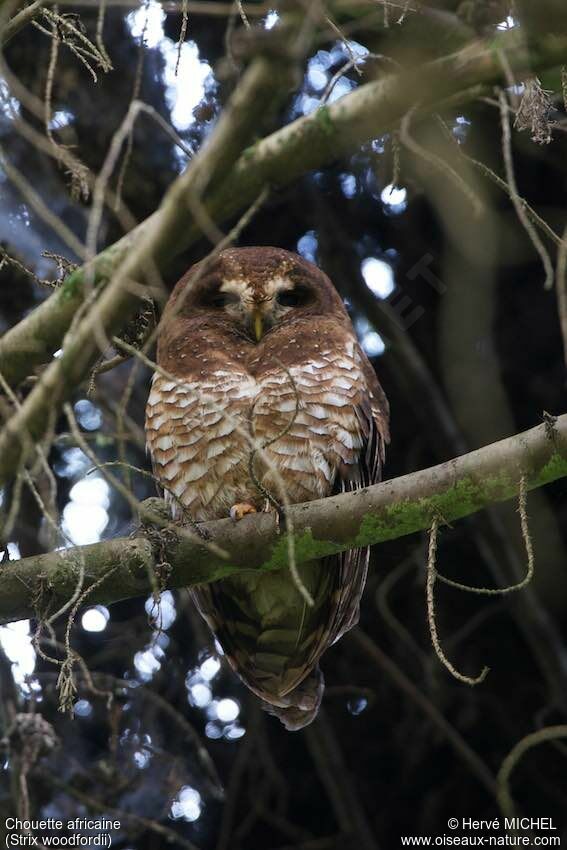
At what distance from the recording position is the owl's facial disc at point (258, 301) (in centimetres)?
400

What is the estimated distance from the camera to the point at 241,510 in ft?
11.0

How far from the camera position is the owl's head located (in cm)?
401

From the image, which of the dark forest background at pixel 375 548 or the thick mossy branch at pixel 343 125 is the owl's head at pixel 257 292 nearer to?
the dark forest background at pixel 375 548

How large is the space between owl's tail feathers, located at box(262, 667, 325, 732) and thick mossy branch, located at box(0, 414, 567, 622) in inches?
32.6

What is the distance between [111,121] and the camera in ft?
15.4

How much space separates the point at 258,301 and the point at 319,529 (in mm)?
1253

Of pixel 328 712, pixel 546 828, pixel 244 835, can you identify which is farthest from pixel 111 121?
pixel 546 828

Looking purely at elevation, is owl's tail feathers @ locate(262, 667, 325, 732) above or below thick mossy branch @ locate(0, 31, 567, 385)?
below

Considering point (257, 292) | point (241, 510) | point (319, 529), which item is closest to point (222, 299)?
point (257, 292)

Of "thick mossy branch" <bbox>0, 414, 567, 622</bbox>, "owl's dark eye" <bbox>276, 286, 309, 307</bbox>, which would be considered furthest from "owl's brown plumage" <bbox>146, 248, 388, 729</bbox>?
"thick mossy branch" <bbox>0, 414, 567, 622</bbox>

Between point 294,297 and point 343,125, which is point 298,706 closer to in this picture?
point 294,297

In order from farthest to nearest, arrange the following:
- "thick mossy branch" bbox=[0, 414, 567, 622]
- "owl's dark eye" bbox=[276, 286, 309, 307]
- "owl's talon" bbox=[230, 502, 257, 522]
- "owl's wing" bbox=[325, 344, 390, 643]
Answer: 1. "owl's dark eye" bbox=[276, 286, 309, 307]
2. "owl's wing" bbox=[325, 344, 390, 643]
3. "owl's talon" bbox=[230, 502, 257, 522]
4. "thick mossy branch" bbox=[0, 414, 567, 622]

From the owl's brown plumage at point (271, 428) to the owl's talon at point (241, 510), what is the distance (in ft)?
0.17

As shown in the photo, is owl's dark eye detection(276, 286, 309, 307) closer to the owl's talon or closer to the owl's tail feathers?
the owl's talon
